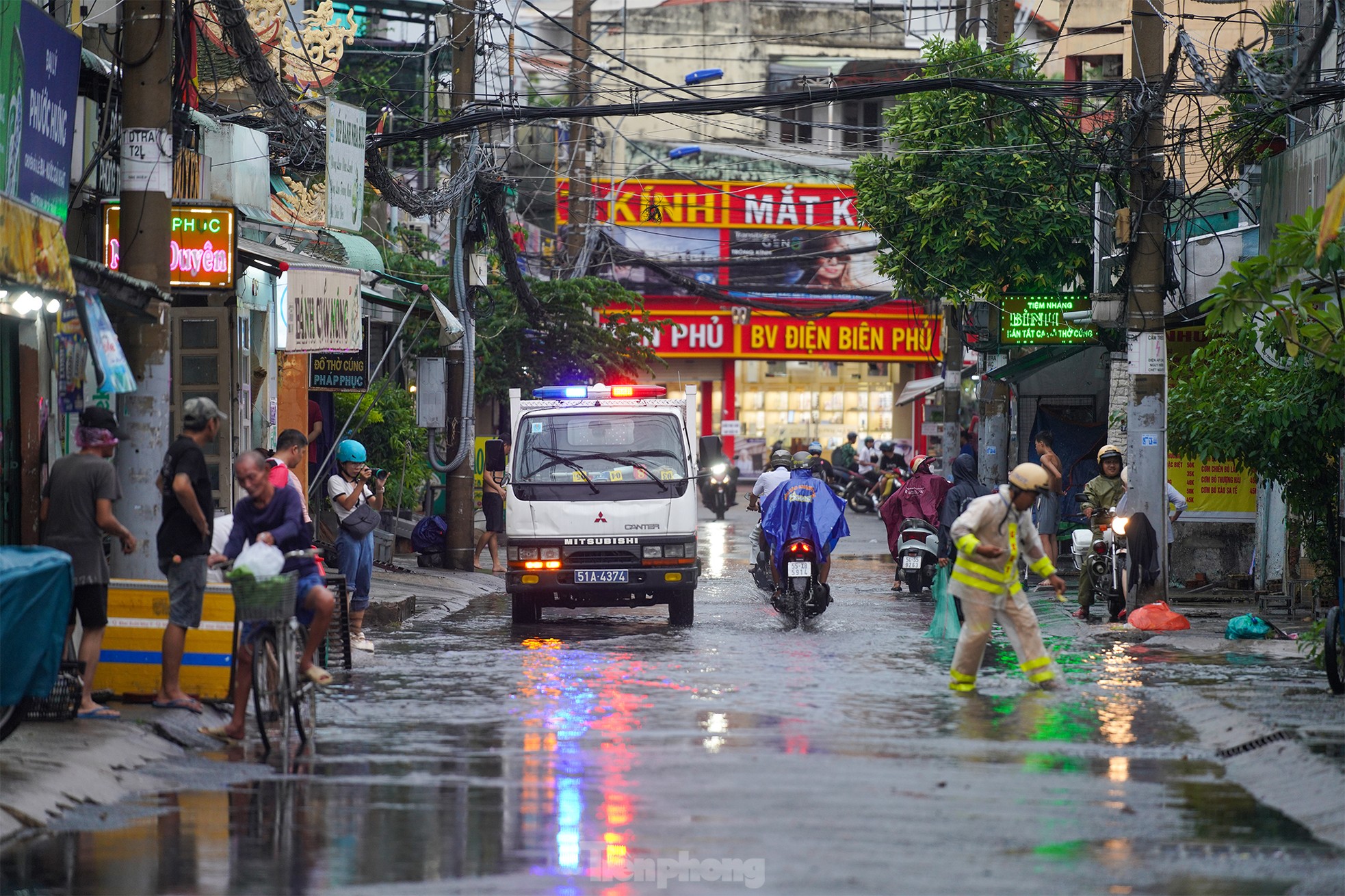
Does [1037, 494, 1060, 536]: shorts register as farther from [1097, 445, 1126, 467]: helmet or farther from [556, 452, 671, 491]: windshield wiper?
[556, 452, 671, 491]: windshield wiper

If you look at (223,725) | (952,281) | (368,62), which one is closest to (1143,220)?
(952,281)

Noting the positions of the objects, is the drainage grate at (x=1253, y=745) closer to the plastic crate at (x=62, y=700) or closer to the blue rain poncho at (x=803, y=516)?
the plastic crate at (x=62, y=700)

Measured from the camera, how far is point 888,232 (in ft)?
89.1

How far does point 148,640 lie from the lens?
416 inches

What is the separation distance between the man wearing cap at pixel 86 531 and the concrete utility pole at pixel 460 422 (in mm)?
11656

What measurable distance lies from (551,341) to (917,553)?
Answer: 11.9 metres

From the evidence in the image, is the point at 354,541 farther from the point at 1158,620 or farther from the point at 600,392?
the point at 1158,620

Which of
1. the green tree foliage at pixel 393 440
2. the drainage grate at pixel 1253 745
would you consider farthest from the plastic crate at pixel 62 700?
the green tree foliage at pixel 393 440

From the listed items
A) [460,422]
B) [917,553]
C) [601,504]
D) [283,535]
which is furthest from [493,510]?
[283,535]

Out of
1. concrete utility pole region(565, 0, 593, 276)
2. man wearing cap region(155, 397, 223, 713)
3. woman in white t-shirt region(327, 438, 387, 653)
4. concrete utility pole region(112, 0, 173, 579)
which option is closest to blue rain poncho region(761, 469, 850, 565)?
woman in white t-shirt region(327, 438, 387, 653)

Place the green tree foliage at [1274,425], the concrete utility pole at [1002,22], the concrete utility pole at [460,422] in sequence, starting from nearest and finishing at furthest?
the green tree foliage at [1274,425]
the concrete utility pole at [460,422]
the concrete utility pole at [1002,22]

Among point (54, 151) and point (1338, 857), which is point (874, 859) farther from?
point (54, 151)

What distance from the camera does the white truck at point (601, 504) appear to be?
16.2 m

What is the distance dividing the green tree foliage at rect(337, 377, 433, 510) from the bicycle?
13.3 metres
